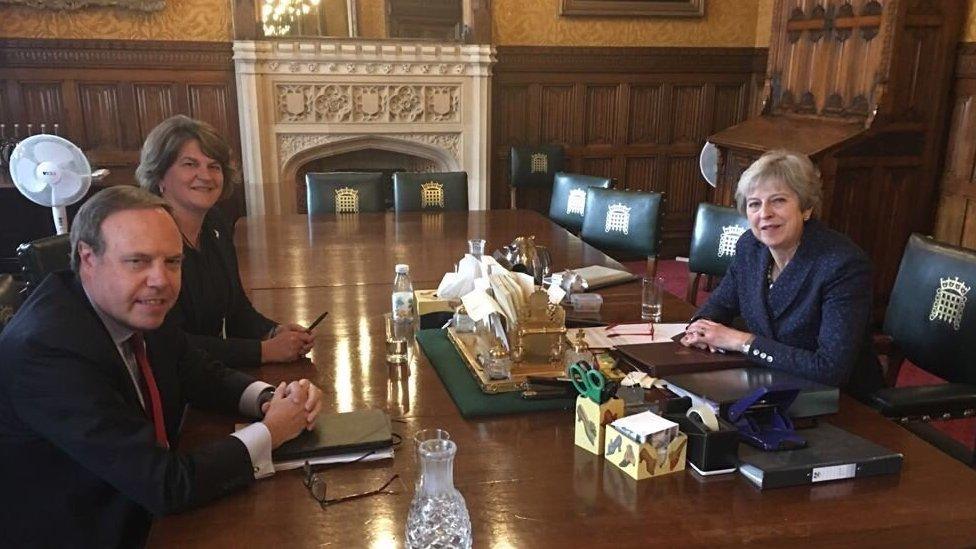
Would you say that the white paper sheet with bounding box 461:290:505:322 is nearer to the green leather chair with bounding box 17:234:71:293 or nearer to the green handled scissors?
the green handled scissors

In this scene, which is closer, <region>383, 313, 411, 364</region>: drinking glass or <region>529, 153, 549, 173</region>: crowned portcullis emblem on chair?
<region>383, 313, 411, 364</region>: drinking glass

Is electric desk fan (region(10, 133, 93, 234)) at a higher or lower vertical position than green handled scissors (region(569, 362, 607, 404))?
higher

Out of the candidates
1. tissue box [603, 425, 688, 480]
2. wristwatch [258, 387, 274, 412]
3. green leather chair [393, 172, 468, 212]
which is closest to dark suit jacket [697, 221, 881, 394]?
tissue box [603, 425, 688, 480]

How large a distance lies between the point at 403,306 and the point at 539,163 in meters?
3.52

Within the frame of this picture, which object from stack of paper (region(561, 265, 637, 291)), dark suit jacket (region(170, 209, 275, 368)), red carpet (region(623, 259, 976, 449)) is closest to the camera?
dark suit jacket (region(170, 209, 275, 368))

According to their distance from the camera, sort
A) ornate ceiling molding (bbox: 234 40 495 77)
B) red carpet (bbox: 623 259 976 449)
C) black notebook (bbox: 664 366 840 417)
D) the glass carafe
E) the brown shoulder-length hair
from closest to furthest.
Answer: the glass carafe
black notebook (bbox: 664 366 840 417)
the brown shoulder-length hair
red carpet (bbox: 623 259 976 449)
ornate ceiling molding (bbox: 234 40 495 77)

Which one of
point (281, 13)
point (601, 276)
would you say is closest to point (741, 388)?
point (601, 276)

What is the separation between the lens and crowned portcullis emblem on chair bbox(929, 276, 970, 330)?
2.08 m

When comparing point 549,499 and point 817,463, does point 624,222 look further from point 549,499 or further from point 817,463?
point 549,499

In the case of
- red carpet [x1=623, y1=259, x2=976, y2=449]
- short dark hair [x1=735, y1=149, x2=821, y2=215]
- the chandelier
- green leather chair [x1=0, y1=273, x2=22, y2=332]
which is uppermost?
the chandelier

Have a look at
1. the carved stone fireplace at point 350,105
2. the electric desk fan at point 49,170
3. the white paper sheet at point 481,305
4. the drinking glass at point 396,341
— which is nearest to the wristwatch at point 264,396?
the drinking glass at point 396,341

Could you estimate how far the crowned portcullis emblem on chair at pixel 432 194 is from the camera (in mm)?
4137

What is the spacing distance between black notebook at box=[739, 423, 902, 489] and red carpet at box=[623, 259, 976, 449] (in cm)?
108

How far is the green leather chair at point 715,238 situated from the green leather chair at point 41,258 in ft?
7.29
